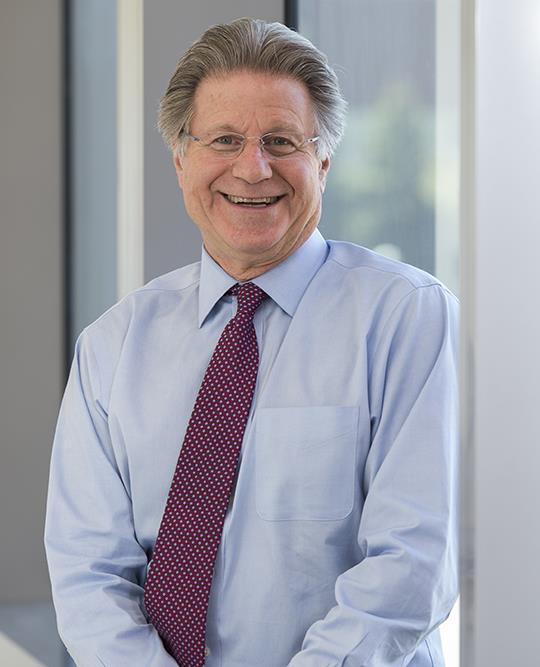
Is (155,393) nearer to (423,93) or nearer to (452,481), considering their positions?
(452,481)

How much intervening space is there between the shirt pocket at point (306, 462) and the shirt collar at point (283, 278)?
0.19 meters

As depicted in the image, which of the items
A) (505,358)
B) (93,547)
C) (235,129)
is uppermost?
(235,129)

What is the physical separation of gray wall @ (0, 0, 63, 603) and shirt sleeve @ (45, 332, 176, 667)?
1.37 meters

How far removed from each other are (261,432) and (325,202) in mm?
771

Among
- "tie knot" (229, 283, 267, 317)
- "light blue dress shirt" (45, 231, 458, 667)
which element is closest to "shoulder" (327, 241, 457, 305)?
"light blue dress shirt" (45, 231, 458, 667)

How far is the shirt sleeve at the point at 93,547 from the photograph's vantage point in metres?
1.47

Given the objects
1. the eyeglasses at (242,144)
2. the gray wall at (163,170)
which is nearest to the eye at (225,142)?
the eyeglasses at (242,144)

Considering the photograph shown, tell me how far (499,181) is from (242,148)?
626 mm

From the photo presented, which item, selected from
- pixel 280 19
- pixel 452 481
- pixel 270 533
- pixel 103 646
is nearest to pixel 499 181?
pixel 452 481

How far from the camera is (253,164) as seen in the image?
57.3 inches

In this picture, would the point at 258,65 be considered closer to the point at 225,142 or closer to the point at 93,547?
the point at 225,142

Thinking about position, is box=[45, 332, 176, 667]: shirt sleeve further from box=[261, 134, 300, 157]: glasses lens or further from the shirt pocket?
box=[261, 134, 300, 157]: glasses lens

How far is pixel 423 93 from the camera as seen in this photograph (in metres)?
1.78

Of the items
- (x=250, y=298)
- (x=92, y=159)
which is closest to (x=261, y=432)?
(x=250, y=298)
